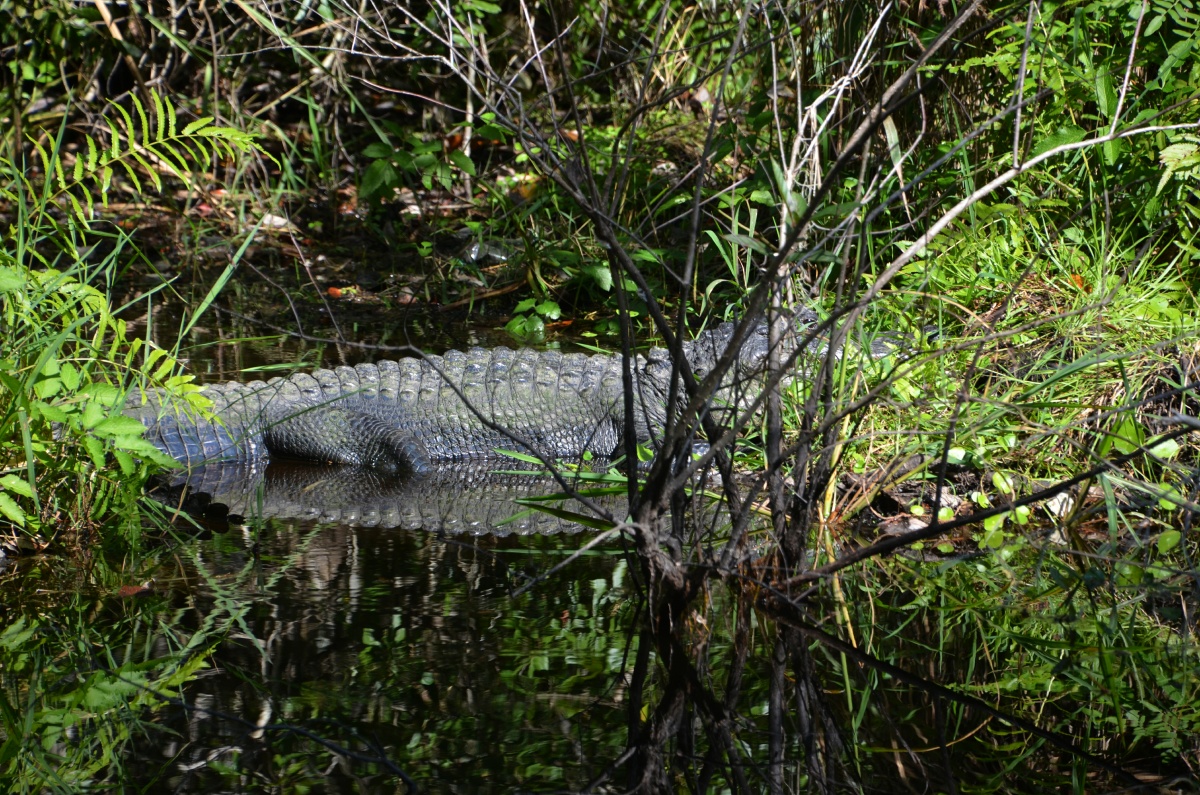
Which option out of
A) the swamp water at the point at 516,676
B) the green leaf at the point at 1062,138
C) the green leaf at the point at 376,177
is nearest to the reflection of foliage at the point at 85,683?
the swamp water at the point at 516,676

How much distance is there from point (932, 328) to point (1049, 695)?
83.4 inches

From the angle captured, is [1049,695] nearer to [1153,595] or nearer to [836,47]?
[1153,595]

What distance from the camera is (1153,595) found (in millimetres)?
2846

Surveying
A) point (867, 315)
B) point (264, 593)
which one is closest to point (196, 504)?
point (264, 593)

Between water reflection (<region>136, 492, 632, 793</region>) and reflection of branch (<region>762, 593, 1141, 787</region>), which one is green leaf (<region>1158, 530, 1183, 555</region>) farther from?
water reflection (<region>136, 492, 632, 793</region>)

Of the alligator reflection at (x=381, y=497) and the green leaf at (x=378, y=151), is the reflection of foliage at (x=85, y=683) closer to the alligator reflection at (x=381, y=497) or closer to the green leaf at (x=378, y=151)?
the alligator reflection at (x=381, y=497)

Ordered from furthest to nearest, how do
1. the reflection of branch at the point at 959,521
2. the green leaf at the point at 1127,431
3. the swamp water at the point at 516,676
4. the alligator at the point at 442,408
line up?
the alligator at the point at 442,408 < the green leaf at the point at 1127,431 < the reflection of branch at the point at 959,521 < the swamp water at the point at 516,676

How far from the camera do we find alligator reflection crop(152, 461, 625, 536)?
381 centimetres

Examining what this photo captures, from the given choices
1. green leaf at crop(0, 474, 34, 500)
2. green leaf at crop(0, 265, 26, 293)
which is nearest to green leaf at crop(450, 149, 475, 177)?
green leaf at crop(0, 265, 26, 293)

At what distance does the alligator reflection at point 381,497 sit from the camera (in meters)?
3.81

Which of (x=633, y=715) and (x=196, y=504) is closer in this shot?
(x=633, y=715)

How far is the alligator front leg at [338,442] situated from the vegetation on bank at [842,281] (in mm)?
682

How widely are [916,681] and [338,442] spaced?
3267 millimetres

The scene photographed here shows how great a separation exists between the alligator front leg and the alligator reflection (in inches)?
3.0
